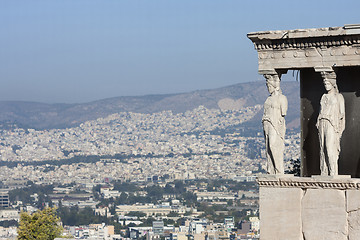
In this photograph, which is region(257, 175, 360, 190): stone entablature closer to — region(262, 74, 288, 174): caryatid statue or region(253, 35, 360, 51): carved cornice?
region(262, 74, 288, 174): caryatid statue

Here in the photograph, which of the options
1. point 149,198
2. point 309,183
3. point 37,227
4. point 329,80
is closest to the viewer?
point 329,80

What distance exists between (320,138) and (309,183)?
0.38 meters

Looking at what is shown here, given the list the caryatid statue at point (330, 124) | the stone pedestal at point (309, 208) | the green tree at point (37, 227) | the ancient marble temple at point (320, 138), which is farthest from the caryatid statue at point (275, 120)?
the green tree at point (37, 227)

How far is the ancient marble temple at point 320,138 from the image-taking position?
807cm

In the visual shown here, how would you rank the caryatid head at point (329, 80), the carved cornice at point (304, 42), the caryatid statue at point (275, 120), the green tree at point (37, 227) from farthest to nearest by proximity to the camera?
the green tree at point (37, 227)
the caryatid statue at point (275, 120)
the caryatid head at point (329, 80)
the carved cornice at point (304, 42)

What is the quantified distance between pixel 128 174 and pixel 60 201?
52320 mm

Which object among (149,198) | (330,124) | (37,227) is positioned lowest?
(37,227)

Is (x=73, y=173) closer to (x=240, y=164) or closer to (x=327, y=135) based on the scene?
(x=240, y=164)

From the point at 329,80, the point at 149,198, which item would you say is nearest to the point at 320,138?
the point at 329,80

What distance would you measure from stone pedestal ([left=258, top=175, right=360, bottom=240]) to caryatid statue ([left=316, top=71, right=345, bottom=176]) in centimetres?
13

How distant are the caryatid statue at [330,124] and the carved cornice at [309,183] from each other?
9 centimetres

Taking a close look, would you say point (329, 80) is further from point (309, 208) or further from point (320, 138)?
point (309, 208)

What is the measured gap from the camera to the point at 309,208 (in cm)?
833

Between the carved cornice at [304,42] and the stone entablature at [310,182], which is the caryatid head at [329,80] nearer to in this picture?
the carved cornice at [304,42]
